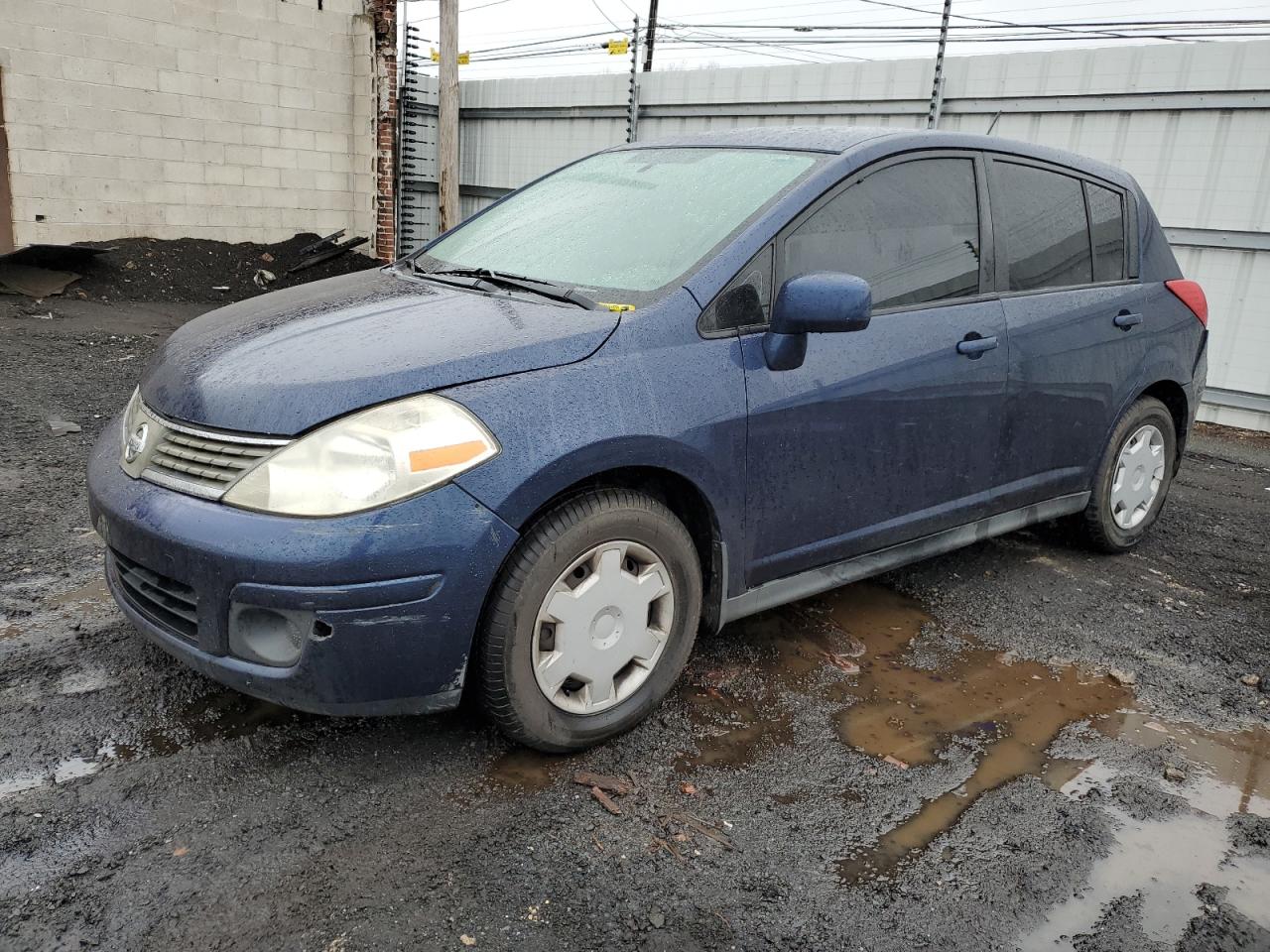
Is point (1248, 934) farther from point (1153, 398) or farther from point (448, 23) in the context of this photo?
point (448, 23)

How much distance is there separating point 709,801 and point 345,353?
148cm

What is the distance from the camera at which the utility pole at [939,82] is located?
857cm

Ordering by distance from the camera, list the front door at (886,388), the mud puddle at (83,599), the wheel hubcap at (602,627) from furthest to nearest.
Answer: the mud puddle at (83,599) < the front door at (886,388) < the wheel hubcap at (602,627)

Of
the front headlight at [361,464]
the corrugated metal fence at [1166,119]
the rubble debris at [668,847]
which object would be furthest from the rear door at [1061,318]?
the corrugated metal fence at [1166,119]

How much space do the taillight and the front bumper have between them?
138 inches

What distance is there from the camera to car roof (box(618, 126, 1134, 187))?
10.8ft

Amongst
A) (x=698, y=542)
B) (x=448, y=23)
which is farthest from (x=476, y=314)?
(x=448, y=23)

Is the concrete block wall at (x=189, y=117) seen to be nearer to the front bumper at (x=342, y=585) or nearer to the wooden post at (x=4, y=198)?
the wooden post at (x=4, y=198)

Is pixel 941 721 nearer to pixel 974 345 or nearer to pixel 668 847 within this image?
pixel 668 847

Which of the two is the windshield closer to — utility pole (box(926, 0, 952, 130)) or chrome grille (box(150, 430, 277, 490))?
chrome grille (box(150, 430, 277, 490))

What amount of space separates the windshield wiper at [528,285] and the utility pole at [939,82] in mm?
6793

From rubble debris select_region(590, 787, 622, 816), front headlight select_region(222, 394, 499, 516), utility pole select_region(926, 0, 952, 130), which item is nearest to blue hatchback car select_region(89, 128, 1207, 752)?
front headlight select_region(222, 394, 499, 516)

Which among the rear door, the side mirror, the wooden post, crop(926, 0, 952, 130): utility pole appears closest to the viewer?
the side mirror

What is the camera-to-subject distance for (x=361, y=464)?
2258mm
